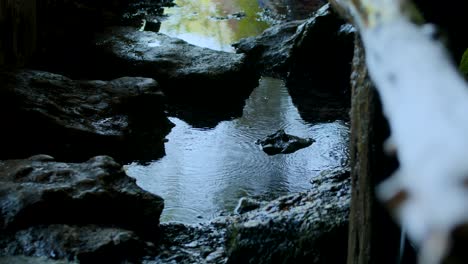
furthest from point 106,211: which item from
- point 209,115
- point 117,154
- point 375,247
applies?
point 209,115

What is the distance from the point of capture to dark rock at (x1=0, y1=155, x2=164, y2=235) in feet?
11.8

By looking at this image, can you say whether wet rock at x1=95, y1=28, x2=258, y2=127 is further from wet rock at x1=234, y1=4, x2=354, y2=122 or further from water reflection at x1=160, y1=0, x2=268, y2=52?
water reflection at x1=160, y1=0, x2=268, y2=52

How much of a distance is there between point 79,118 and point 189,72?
1.78 meters

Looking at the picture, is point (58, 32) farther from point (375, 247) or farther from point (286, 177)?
point (375, 247)

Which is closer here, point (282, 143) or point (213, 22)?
point (282, 143)

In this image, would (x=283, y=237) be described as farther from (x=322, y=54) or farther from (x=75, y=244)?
(x=322, y=54)

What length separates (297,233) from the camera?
10.6 feet

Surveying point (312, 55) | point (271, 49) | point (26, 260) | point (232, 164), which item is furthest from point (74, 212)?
point (271, 49)

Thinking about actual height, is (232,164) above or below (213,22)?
below

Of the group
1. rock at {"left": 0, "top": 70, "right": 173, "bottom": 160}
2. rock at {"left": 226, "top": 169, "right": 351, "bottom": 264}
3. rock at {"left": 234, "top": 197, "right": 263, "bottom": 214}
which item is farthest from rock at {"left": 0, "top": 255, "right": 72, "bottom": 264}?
rock at {"left": 0, "top": 70, "right": 173, "bottom": 160}

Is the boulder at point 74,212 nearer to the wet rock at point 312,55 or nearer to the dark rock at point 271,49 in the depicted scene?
the wet rock at point 312,55

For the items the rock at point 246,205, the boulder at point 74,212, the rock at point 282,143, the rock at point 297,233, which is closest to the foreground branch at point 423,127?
the rock at point 297,233

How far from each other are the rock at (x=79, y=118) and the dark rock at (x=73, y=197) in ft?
3.51

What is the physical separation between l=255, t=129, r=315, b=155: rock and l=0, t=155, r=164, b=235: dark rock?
165 centimetres
